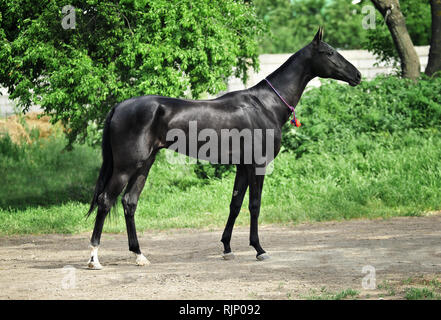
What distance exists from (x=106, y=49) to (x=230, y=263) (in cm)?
550

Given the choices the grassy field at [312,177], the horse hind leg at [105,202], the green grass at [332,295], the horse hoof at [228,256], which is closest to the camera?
the green grass at [332,295]

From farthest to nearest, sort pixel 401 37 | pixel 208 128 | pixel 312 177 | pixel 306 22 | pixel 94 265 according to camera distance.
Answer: pixel 306 22 < pixel 401 37 < pixel 312 177 < pixel 208 128 < pixel 94 265

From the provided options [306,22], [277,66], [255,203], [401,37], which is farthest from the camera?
[306,22]

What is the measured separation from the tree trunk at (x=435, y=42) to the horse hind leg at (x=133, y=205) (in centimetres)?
987

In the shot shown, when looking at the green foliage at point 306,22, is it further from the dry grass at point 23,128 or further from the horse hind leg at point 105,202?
the horse hind leg at point 105,202

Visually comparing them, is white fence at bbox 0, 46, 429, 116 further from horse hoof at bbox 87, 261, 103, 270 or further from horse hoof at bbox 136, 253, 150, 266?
horse hoof at bbox 87, 261, 103, 270

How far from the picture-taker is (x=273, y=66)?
1839 centimetres

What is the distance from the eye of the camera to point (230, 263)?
22.0ft

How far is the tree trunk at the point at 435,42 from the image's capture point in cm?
1459

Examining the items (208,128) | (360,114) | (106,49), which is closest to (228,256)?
(208,128)

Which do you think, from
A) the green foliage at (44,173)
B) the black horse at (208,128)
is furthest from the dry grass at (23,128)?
the black horse at (208,128)

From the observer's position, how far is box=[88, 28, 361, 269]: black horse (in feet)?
21.3

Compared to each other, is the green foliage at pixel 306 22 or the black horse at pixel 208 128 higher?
the green foliage at pixel 306 22

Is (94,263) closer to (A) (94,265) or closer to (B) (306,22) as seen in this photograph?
(A) (94,265)
